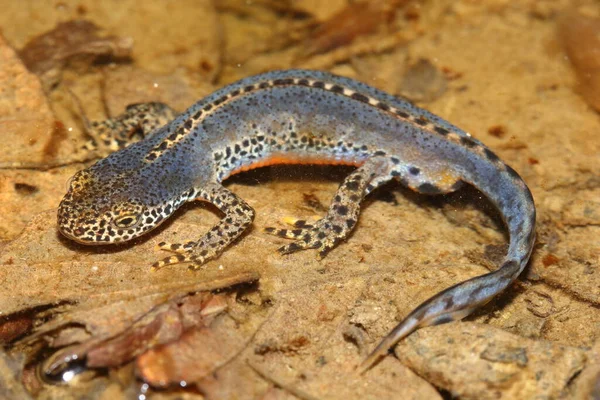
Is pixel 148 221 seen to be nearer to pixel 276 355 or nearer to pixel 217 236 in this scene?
pixel 217 236

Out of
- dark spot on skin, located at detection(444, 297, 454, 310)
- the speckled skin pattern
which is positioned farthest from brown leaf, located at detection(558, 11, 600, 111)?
dark spot on skin, located at detection(444, 297, 454, 310)

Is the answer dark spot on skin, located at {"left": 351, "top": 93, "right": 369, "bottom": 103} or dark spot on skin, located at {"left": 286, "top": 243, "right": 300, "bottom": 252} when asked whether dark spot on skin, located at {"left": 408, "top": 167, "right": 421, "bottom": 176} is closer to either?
dark spot on skin, located at {"left": 351, "top": 93, "right": 369, "bottom": 103}

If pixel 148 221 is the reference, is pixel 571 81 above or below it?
above

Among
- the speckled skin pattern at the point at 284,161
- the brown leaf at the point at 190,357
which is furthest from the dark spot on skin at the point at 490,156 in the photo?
the brown leaf at the point at 190,357

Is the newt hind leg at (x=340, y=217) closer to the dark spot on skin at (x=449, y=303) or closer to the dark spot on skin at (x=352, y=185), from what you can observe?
the dark spot on skin at (x=352, y=185)

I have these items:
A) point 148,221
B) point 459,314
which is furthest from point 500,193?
point 148,221

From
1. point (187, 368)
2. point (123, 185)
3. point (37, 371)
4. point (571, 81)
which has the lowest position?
point (37, 371)

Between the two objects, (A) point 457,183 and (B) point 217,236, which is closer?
(B) point 217,236
